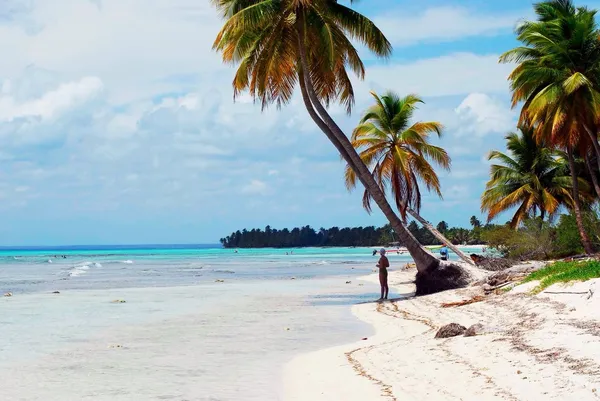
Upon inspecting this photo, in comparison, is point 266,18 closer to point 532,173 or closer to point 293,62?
point 293,62

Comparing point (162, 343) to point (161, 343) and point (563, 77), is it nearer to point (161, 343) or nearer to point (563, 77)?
point (161, 343)

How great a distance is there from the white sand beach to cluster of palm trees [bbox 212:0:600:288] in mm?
9172

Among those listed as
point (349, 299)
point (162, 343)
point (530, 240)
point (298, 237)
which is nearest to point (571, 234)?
point (530, 240)

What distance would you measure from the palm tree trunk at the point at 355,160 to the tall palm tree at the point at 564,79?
24.0 feet

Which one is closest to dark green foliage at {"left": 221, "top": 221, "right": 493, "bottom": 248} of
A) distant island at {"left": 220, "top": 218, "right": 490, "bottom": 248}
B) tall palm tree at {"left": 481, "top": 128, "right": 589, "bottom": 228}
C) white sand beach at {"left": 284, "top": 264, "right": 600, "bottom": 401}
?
distant island at {"left": 220, "top": 218, "right": 490, "bottom": 248}

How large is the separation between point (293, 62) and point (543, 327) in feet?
44.9

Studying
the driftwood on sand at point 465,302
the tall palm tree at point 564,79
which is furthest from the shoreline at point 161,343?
the tall palm tree at point 564,79

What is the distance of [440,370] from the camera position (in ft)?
26.3

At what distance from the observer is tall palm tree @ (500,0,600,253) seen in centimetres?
2402

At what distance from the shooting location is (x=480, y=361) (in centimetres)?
806

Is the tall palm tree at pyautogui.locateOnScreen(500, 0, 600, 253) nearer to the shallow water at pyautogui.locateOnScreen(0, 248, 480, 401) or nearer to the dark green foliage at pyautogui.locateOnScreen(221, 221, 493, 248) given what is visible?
the shallow water at pyautogui.locateOnScreen(0, 248, 480, 401)

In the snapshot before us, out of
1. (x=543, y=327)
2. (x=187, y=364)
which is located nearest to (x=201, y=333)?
(x=187, y=364)

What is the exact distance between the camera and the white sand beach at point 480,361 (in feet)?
22.2

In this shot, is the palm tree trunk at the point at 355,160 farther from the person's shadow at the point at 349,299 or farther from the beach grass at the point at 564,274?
the beach grass at the point at 564,274
